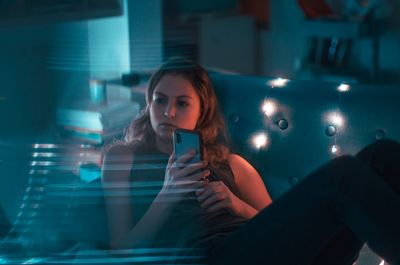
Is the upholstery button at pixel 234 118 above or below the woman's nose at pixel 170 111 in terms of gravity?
below

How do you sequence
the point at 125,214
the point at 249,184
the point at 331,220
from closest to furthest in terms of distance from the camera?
the point at 331,220
the point at 125,214
the point at 249,184

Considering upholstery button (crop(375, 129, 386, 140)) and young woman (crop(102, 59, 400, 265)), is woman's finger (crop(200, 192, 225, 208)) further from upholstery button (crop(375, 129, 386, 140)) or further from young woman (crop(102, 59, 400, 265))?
upholstery button (crop(375, 129, 386, 140))

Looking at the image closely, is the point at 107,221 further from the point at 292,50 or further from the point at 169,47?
the point at 292,50

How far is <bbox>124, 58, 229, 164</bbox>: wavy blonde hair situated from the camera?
108 centimetres

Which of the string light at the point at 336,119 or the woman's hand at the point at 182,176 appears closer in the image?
the woman's hand at the point at 182,176

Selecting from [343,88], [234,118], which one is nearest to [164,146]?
[234,118]

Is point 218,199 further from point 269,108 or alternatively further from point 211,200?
point 269,108

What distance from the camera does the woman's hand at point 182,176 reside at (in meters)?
0.97

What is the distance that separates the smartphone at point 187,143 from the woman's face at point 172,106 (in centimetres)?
6

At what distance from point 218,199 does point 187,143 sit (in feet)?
0.35

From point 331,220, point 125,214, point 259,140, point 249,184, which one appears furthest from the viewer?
point 259,140

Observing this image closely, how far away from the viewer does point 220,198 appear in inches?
40.1

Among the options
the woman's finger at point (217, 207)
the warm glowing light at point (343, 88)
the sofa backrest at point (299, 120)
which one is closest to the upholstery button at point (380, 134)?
the sofa backrest at point (299, 120)

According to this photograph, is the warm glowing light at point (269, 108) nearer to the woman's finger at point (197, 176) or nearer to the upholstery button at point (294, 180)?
the upholstery button at point (294, 180)
